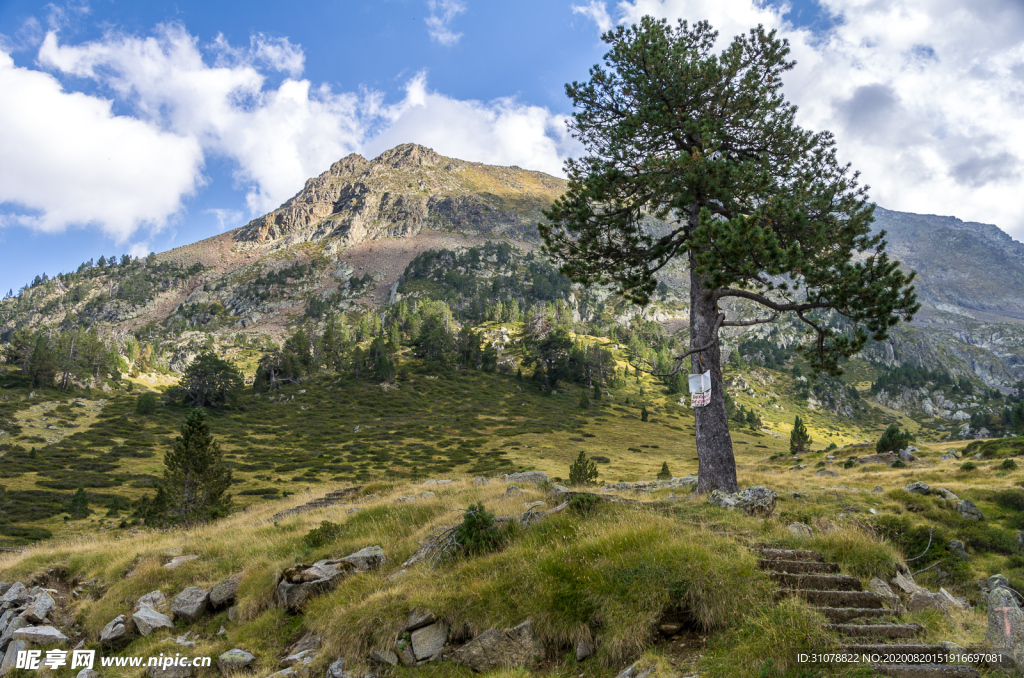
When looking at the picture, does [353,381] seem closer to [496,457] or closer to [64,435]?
[64,435]

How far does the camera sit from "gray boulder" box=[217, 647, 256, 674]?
885 cm

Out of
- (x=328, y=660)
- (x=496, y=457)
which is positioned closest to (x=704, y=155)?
(x=328, y=660)

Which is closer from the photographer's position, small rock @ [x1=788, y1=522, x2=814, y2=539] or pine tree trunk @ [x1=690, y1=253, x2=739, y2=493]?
small rock @ [x1=788, y1=522, x2=814, y2=539]

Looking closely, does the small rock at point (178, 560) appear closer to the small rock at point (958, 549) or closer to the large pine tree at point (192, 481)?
the large pine tree at point (192, 481)

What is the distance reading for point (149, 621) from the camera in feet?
35.7

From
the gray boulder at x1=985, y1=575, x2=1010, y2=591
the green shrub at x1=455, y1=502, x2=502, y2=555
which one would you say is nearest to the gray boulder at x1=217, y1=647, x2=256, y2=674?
the green shrub at x1=455, y1=502, x2=502, y2=555

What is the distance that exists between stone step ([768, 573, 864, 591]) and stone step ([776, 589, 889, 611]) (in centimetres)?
22

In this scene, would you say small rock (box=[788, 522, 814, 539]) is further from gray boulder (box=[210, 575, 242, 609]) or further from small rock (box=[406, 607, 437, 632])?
gray boulder (box=[210, 575, 242, 609])

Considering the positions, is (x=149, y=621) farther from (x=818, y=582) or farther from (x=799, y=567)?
(x=818, y=582)

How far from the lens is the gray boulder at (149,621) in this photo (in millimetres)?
10773

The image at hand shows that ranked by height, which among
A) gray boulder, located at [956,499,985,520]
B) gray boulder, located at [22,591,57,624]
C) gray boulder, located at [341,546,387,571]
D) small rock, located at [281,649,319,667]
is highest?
gray boulder, located at [956,499,985,520]

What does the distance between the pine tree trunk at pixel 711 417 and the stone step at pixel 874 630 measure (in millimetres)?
7961

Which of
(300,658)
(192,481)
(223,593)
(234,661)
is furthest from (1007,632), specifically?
(192,481)

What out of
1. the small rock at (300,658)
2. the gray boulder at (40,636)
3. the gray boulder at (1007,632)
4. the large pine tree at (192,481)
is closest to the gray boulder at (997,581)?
the gray boulder at (1007,632)
